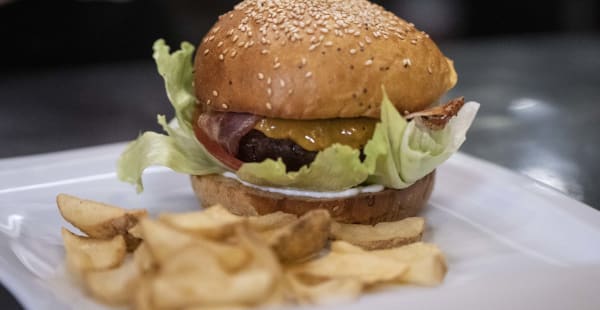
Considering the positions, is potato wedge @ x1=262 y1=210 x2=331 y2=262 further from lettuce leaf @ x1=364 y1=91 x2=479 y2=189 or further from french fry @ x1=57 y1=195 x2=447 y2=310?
lettuce leaf @ x1=364 y1=91 x2=479 y2=189

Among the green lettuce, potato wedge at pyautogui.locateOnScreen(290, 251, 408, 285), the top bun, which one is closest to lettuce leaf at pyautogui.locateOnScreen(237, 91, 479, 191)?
the green lettuce

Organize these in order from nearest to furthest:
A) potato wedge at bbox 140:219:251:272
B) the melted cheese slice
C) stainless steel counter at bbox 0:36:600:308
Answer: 1. potato wedge at bbox 140:219:251:272
2. the melted cheese slice
3. stainless steel counter at bbox 0:36:600:308

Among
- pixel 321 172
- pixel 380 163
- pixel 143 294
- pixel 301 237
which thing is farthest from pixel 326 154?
pixel 143 294

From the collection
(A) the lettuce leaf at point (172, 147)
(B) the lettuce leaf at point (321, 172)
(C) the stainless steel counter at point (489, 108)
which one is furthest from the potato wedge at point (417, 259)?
(C) the stainless steel counter at point (489, 108)

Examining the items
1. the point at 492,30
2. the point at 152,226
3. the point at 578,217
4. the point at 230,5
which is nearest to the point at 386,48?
the point at 578,217

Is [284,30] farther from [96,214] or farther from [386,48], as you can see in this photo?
[96,214]

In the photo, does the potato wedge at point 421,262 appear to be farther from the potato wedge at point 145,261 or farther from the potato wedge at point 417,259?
the potato wedge at point 145,261

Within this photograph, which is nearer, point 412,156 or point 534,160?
point 412,156
